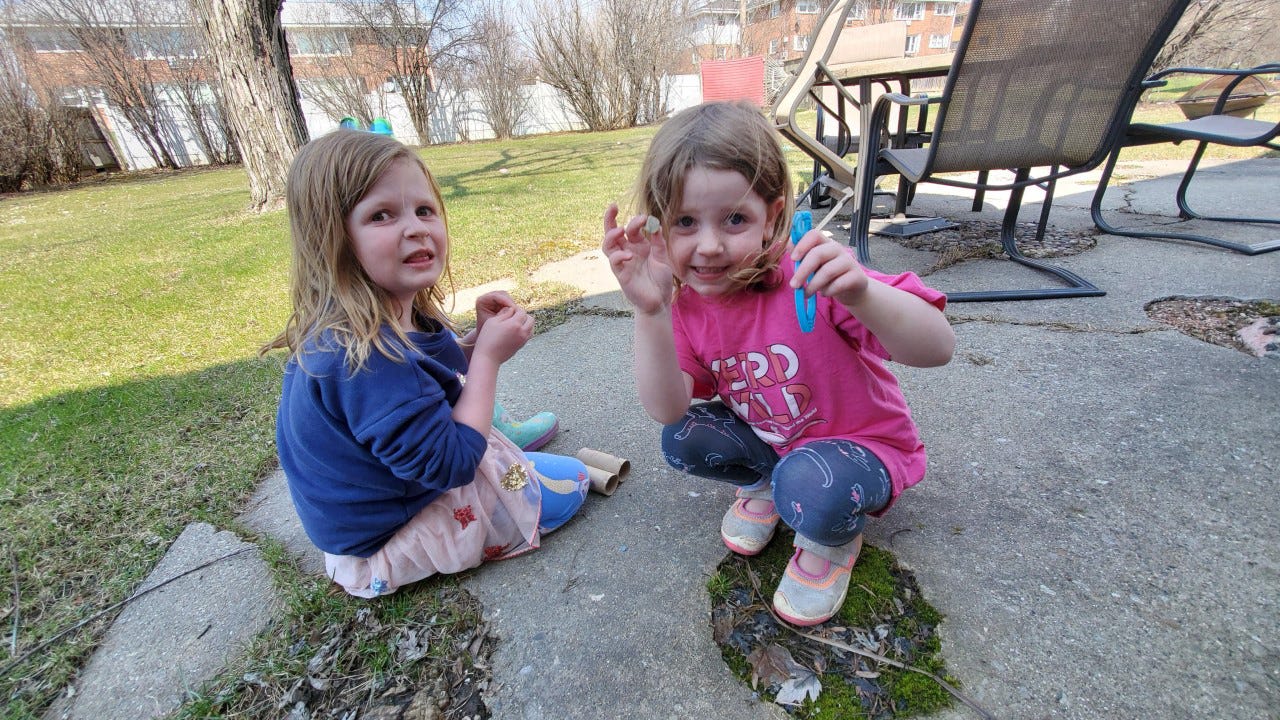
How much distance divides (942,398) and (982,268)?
1514mm

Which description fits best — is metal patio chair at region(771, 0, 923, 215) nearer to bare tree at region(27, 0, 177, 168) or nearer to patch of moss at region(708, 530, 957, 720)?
patch of moss at region(708, 530, 957, 720)

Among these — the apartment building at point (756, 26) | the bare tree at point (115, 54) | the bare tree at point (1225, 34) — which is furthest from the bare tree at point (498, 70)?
the bare tree at point (1225, 34)

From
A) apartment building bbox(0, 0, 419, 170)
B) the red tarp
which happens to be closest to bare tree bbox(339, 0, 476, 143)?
apartment building bbox(0, 0, 419, 170)

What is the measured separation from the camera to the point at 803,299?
3.50 ft

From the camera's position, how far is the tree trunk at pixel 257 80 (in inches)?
226

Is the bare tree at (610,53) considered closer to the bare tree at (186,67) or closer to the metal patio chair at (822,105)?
the bare tree at (186,67)

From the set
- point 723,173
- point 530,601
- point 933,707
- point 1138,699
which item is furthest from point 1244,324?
point 530,601

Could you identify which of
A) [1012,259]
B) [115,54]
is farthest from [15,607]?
[115,54]

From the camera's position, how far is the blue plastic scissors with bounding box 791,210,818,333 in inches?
39.5

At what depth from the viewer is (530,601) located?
131 centimetres

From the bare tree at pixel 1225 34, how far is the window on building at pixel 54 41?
25979mm

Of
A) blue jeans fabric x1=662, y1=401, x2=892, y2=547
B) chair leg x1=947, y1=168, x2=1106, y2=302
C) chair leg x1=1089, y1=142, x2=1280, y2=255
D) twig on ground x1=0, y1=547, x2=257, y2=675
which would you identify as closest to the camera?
blue jeans fabric x1=662, y1=401, x2=892, y2=547

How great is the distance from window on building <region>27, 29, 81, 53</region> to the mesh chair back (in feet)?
72.9

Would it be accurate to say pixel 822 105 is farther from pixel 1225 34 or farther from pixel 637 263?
pixel 1225 34
